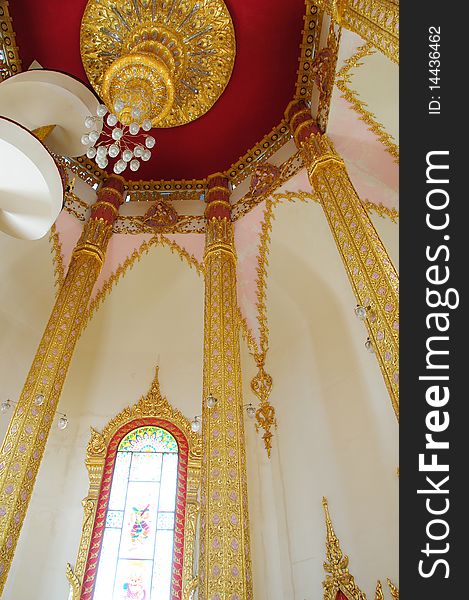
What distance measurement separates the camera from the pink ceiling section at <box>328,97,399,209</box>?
6523 millimetres

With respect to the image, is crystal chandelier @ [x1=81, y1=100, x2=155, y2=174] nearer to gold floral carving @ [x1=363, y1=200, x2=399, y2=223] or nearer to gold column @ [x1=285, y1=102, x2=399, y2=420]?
gold column @ [x1=285, y1=102, x2=399, y2=420]

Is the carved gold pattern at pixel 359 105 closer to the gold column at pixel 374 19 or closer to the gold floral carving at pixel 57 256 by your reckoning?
the gold column at pixel 374 19

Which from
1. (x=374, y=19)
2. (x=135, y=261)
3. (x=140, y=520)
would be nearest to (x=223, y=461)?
(x=140, y=520)

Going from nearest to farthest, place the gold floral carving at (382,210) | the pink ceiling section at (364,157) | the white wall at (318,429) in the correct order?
the white wall at (318,429)
the pink ceiling section at (364,157)
the gold floral carving at (382,210)

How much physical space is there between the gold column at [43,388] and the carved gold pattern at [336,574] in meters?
3.46

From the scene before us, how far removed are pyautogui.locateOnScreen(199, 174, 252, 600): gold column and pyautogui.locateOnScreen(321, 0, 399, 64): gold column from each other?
3.43 metres

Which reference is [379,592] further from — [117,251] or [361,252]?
[117,251]

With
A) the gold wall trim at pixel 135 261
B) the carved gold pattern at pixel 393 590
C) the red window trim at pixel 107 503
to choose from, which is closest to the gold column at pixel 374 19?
the gold wall trim at pixel 135 261

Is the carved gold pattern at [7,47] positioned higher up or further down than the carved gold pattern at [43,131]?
higher up

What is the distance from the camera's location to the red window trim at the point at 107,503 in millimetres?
5984

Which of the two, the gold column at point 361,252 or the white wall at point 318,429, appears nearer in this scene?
the gold column at point 361,252

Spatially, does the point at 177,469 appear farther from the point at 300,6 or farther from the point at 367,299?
the point at 300,6

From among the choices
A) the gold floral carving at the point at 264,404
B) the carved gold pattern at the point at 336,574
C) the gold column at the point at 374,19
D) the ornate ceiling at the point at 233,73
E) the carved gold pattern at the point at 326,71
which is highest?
the ornate ceiling at the point at 233,73

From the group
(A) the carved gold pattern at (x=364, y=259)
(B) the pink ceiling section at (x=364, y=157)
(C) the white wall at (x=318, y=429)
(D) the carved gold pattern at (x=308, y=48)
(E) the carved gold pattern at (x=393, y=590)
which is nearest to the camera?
(A) the carved gold pattern at (x=364, y=259)
